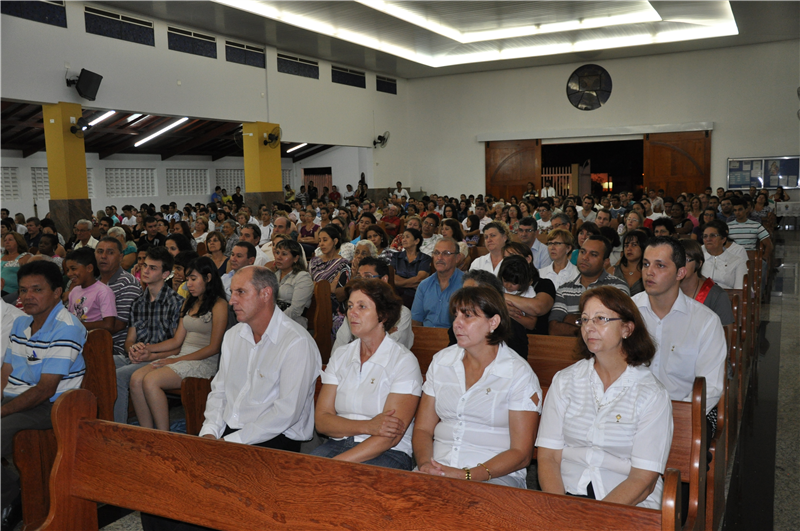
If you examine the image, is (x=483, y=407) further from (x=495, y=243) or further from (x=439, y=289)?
(x=495, y=243)

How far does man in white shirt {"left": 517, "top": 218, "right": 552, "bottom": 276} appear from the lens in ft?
19.0

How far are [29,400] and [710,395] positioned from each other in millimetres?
3003

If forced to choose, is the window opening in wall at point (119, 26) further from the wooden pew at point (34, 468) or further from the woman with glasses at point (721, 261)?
the woman with glasses at point (721, 261)

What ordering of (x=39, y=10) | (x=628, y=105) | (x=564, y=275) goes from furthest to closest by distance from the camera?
(x=628, y=105), (x=39, y=10), (x=564, y=275)

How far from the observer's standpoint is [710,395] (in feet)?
8.60

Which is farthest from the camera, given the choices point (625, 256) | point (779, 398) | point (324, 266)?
point (324, 266)

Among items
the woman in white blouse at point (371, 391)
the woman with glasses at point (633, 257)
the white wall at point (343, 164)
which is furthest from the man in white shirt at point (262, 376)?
the white wall at point (343, 164)

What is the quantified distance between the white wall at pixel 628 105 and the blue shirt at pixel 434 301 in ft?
48.0

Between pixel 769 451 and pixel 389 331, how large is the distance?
7.62 feet

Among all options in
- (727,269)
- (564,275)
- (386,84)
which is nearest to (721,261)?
(727,269)

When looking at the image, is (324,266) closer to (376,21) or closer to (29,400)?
(29,400)

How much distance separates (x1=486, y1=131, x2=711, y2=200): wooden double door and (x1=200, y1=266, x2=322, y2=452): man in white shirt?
1606cm

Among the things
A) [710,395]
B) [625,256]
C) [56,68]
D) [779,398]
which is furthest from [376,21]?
[710,395]

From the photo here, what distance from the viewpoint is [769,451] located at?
11.3 feet
